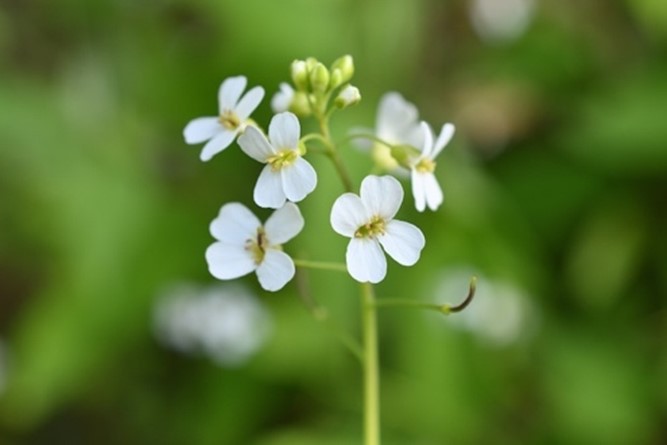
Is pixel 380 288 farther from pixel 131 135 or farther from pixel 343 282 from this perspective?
pixel 131 135

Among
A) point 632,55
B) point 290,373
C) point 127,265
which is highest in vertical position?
point 632,55

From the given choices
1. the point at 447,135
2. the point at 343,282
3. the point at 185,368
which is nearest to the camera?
the point at 447,135

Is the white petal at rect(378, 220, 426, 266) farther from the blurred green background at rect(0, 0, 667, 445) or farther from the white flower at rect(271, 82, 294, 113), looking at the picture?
the blurred green background at rect(0, 0, 667, 445)

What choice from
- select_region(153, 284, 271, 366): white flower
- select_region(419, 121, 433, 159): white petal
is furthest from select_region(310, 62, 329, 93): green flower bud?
select_region(153, 284, 271, 366): white flower

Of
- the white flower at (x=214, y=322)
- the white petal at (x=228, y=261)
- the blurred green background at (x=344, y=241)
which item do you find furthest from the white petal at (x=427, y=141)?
the white flower at (x=214, y=322)

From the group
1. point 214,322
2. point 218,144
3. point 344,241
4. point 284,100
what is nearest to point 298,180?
point 218,144

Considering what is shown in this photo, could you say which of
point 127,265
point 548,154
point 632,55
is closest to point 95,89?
point 127,265

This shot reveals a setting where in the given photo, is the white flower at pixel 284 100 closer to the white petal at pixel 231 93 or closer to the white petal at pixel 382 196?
the white petal at pixel 231 93
